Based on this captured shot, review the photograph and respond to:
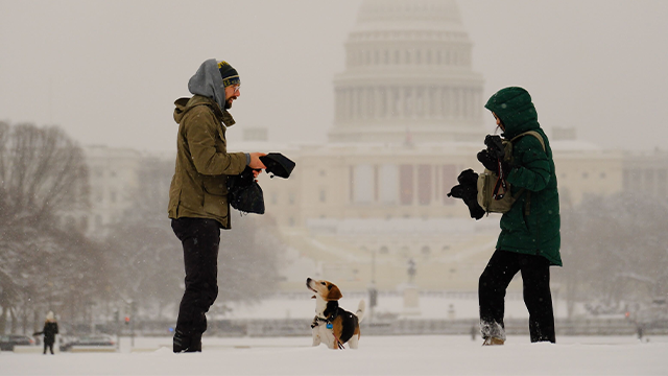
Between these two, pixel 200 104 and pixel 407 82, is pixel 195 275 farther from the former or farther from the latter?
pixel 407 82

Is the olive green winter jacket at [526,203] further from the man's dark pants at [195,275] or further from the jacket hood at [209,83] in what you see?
the man's dark pants at [195,275]

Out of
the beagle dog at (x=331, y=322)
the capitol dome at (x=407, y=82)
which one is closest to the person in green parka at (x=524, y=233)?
the beagle dog at (x=331, y=322)

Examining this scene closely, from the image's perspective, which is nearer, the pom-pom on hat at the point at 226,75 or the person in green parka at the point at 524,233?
the person in green parka at the point at 524,233

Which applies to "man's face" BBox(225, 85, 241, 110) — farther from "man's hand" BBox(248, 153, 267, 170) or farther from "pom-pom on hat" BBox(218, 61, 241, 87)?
"man's hand" BBox(248, 153, 267, 170)

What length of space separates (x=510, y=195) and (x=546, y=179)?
0.93 ft

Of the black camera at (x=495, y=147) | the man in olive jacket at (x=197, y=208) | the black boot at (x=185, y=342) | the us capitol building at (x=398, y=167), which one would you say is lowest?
the black boot at (x=185, y=342)

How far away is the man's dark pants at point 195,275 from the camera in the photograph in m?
7.53

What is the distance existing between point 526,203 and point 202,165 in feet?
5.95

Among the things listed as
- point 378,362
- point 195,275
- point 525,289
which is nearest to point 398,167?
point 525,289

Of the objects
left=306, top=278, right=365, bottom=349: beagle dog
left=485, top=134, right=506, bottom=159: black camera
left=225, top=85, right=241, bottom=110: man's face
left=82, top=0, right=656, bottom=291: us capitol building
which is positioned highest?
left=82, top=0, right=656, bottom=291: us capitol building

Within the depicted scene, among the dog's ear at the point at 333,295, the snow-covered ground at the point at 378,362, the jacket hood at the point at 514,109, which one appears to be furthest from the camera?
the dog's ear at the point at 333,295

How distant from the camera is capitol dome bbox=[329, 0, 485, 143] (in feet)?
401

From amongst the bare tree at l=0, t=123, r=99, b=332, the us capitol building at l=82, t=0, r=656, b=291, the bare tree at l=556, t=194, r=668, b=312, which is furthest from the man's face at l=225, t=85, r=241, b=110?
the us capitol building at l=82, t=0, r=656, b=291

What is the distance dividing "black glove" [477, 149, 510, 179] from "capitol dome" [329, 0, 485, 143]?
11229 cm
